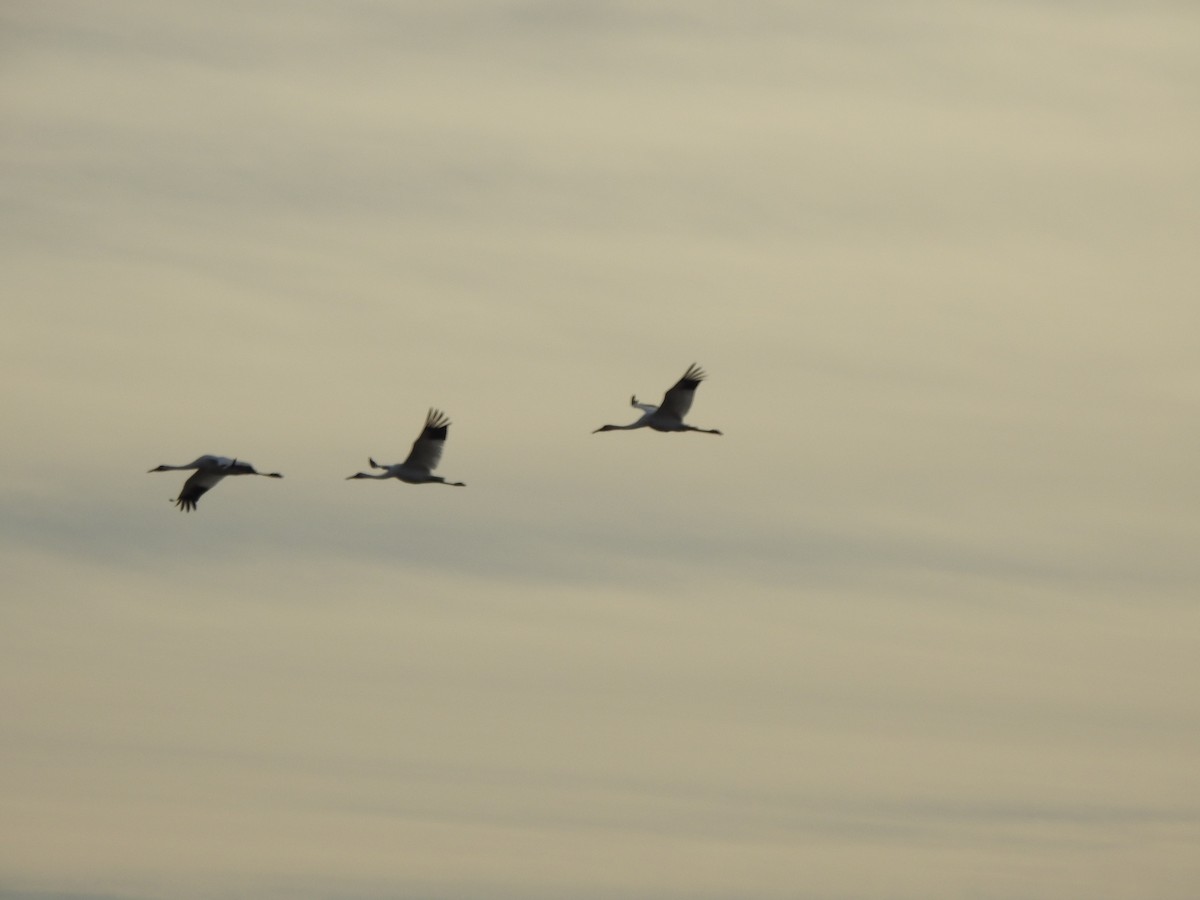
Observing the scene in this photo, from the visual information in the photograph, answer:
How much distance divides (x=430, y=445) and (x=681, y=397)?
7.80 meters

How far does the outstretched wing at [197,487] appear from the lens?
59719 mm

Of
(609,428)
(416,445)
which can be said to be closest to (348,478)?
(416,445)

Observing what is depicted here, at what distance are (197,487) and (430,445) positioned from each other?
925cm

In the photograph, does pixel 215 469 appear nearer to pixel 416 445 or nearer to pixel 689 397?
pixel 416 445

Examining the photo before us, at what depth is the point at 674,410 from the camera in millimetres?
57750

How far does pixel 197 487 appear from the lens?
60.0m

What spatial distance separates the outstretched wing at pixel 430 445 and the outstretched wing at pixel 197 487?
7789 mm

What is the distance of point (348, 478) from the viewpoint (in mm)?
58125

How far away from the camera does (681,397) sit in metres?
57.0

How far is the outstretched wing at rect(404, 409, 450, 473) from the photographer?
55.2 m

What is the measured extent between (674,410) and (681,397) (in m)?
0.83

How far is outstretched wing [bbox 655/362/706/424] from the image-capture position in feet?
186

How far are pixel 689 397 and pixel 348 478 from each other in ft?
35.6

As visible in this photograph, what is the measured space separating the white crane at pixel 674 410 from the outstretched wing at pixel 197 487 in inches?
484
